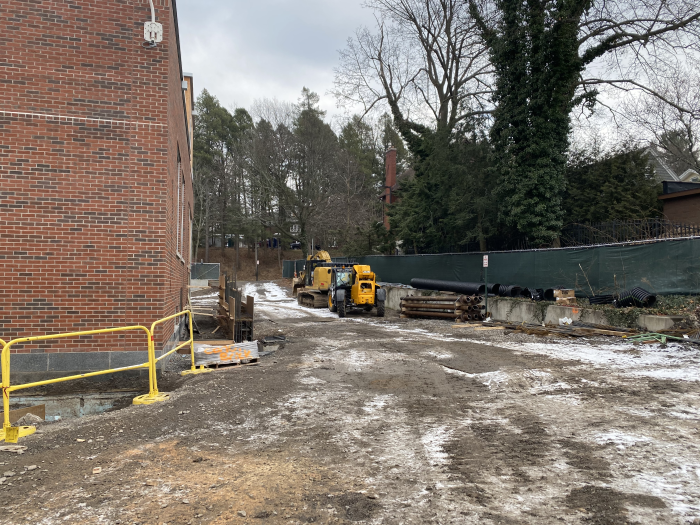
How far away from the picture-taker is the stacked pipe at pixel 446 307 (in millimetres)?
16469

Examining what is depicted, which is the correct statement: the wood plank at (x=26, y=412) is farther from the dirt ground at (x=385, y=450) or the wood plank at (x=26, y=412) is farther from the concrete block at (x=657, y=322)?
the concrete block at (x=657, y=322)

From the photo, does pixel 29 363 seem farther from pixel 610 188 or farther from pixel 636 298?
pixel 610 188

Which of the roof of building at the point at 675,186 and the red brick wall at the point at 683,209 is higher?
the roof of building at the point at 675,186

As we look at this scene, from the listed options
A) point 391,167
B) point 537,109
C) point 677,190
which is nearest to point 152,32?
point 537,109

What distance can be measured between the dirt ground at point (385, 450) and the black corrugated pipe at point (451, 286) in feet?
29.9

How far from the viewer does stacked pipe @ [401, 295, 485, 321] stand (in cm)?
1647

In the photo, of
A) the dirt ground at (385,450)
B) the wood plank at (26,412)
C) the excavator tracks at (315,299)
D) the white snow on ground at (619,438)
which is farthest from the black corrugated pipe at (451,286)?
the wood plank at (26,412)

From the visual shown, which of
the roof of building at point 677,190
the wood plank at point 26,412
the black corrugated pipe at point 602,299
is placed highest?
the roof of building at point 677,190

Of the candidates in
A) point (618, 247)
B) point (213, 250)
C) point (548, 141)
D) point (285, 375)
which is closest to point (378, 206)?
point (213, 250)

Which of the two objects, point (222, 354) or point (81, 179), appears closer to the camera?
point (81, 179)

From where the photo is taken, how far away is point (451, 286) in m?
19.2

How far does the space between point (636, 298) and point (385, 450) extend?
10.0m

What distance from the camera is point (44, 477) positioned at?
4203 mm

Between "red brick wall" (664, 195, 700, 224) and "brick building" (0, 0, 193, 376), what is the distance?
24268 millimetres
